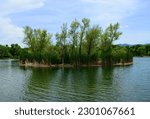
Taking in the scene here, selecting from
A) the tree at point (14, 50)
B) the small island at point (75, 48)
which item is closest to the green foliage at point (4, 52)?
the tree at point (14, 50)

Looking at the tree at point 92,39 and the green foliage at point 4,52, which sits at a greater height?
the tree at point 92,39

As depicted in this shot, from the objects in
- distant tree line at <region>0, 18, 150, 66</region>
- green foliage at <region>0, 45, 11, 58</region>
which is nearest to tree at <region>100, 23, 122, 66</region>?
distant tree line at <region>0, 18, 150, 66</region>

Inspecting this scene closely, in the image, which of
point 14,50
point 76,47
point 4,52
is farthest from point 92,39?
point 14,50

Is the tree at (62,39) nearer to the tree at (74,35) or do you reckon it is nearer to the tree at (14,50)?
the tree at (74,35)

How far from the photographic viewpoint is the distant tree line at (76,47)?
53.6 m

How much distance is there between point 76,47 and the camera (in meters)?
57.3

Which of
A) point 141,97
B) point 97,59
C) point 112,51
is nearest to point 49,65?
point 97,59

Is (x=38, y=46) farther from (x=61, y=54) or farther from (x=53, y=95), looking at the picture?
(x=53, y=95)

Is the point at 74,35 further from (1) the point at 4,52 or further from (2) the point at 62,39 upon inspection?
(1) the point at 4,52

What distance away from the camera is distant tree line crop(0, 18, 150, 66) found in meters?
53.6

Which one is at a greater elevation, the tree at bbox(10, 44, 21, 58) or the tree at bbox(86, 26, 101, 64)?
the tree at bbox(86, 26, 101, 64)

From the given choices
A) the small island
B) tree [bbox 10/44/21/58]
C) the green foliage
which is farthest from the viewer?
tree [bbox 10/44/21/58]

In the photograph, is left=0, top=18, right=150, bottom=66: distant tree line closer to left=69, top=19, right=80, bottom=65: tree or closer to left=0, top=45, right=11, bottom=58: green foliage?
left=69, top=19, right=80, bottom=65: tree

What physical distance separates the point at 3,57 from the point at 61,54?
65.8 metres
